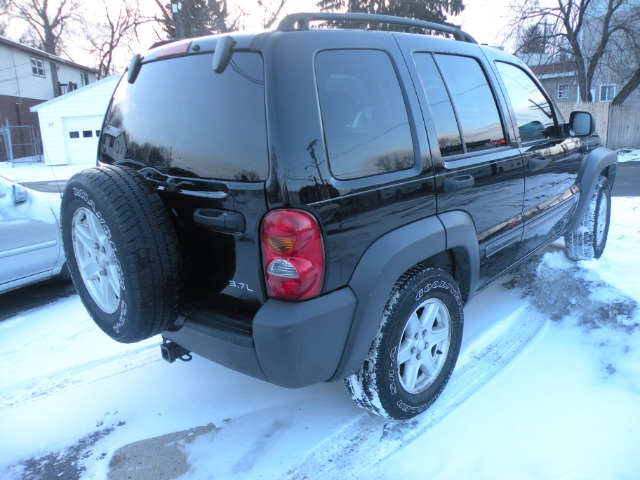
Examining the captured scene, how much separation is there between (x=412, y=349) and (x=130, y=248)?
152 centimetres

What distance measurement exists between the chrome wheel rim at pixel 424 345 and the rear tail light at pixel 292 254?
0.75 meters

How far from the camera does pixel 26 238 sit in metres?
4.80

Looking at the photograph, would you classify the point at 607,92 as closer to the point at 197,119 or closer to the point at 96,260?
the point at 197,119

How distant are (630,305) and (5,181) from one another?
5484 mm

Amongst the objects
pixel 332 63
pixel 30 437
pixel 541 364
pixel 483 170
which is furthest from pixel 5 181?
pixel 541 364

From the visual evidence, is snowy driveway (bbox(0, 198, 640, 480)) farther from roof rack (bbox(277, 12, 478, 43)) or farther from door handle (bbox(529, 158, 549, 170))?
roof rack (bbox(277, 12, 478, 43))

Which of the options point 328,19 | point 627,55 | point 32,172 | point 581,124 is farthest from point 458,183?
point 627,55

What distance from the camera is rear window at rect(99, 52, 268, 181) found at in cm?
218

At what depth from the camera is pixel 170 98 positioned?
8.46 feet

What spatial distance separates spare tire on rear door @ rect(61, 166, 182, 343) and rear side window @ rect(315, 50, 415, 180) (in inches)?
34.2

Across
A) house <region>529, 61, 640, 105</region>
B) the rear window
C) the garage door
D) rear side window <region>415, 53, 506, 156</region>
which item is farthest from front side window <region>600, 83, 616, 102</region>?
the rear window

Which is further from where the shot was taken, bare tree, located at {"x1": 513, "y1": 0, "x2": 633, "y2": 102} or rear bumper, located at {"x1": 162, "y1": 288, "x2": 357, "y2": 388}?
bare tree, located at {"x1": 513, "y1": 0, "x2": 633, "y2": 102}

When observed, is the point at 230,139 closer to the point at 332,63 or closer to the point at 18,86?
the point at 332,63

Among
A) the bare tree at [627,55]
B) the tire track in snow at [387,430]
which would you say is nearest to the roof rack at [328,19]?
the tire track in snow at [387,430]
